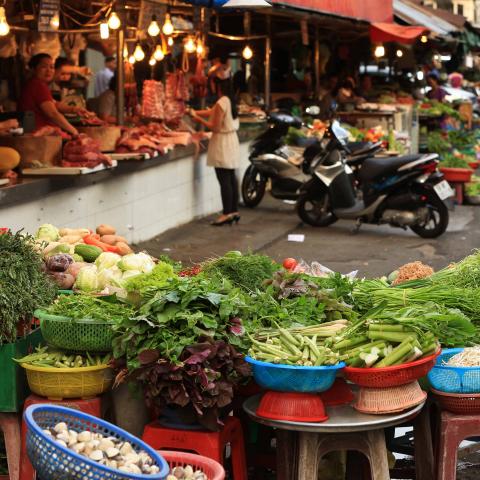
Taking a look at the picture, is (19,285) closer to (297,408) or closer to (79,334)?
(79,334)

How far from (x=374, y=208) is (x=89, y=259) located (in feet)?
23.7

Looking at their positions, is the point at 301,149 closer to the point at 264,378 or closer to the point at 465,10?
the point at 264,378

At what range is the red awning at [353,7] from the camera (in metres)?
14.5

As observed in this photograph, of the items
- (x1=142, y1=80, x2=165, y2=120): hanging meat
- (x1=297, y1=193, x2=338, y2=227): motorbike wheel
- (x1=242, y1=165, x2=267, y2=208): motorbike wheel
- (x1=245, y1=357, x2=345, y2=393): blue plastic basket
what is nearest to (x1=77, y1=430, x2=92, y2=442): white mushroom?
(x1=245, y1=357, x2=345, y2=393): blue plastic basket

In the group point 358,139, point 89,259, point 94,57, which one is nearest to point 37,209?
point 89,259

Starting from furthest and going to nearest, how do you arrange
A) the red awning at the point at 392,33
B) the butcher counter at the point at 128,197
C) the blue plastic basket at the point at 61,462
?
the red awning at the point at 392,33
the butcher counter at the point at 128,197
the blue plastic basket at the point at 61,462

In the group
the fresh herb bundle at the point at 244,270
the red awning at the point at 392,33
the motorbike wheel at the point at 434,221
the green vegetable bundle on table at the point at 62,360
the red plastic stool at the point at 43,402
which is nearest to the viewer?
the red plastic stool at the point at 43,402

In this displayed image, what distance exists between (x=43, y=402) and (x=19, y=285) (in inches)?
22.8

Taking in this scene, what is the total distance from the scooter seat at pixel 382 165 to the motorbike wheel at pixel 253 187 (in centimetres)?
292

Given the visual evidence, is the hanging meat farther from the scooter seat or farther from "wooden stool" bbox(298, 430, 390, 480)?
"wooden stool" bbox(298, 430, 390, 480)

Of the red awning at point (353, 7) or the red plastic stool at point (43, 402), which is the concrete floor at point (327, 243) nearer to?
the red awning at point (353, 7)

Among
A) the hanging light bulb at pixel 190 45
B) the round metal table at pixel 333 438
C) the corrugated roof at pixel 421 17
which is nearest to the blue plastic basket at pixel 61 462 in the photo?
the round metal table at pixel 333 438

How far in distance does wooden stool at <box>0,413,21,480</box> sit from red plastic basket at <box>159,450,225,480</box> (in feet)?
3.28

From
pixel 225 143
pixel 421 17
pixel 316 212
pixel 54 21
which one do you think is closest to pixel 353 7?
pixel 316 212
